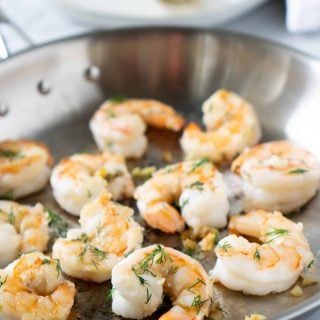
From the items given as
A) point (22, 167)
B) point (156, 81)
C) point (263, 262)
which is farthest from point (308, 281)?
point (156, 81)

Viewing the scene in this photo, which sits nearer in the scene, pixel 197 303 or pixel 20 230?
pixel 197 303

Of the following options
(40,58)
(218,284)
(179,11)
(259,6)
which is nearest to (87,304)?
(218,284)

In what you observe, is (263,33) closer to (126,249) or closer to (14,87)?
(14,87)

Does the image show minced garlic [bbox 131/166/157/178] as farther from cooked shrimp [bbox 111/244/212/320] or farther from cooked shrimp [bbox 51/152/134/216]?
cooked shrimp [bbox 111/244/212/320]

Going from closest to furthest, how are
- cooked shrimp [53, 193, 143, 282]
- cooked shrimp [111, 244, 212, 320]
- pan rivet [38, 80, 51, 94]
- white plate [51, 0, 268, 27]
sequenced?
cooked shrimp [111, 244, 212, 320] → cooked shrimp [53, 193, 143, 282] → pan rivet [38, 80, 51, 94] → white plate [51, 0, 268, 27]

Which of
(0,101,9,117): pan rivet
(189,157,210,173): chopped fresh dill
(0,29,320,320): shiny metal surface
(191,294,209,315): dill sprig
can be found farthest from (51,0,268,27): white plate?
(191,294,209,315): dill sprig

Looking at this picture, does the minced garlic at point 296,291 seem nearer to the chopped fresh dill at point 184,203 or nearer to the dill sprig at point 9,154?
the chopped fresh dill at point 184,203

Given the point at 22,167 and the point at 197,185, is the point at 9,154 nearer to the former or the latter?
the point at 22,167
